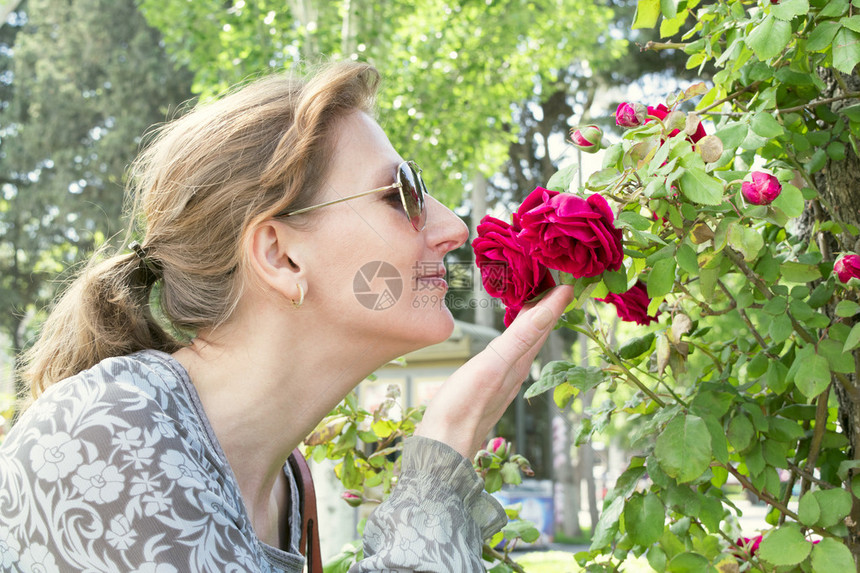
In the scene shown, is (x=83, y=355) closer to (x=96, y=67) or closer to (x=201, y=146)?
(x=201, y=146)

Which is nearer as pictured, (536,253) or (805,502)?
(536,253)

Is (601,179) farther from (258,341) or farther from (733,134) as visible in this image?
(258,341)

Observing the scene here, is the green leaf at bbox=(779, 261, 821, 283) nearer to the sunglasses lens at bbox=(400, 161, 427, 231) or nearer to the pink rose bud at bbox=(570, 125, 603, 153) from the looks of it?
the pink rose bud at bbox=(570, 125, 603, 153)

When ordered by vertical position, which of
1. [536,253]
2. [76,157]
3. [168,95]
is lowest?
[76,157]

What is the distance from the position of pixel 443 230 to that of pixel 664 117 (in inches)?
20.3

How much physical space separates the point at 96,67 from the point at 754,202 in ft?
59.5

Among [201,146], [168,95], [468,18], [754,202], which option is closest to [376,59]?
[468,18]

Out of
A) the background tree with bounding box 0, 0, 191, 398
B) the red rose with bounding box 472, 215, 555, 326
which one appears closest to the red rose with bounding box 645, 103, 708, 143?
the red rose with bounding box 472, 215, 555, 326

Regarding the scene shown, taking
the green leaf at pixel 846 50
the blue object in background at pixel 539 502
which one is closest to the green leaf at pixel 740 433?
the green leaf at pixel 846 50

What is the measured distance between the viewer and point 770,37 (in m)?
1.28

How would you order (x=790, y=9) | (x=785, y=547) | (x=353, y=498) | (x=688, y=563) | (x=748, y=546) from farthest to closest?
(x=353, y=498) < (x=748, y=546) < (x=688, y=563) < (x=785, y=547) < (x=790, y=9)

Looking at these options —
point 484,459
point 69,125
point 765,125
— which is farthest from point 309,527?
point 69,125

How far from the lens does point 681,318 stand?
1574 mm

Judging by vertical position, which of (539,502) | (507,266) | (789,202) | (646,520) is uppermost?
(789,202)
